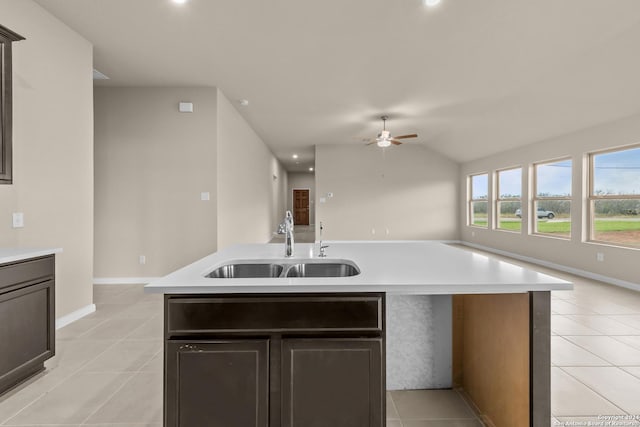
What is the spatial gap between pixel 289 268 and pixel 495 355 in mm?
1107

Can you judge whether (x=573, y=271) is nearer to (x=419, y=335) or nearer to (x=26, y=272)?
(x=419, y=335)

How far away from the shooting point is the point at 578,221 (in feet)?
17.2

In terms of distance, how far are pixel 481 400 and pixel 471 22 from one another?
3118 millimetres

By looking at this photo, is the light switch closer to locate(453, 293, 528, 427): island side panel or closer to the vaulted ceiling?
the vaulted ceiling

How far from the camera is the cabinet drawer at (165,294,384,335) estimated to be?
1245mm

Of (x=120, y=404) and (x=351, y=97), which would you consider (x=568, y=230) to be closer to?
(x=351, y=97)

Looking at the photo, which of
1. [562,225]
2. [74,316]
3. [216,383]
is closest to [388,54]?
[216,383]

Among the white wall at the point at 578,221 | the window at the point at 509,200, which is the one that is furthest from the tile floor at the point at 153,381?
the window at the point at 509,200

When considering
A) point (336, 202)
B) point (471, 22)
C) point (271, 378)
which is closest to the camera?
point (271, 378)

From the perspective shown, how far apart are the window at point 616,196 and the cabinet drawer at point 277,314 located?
16.9 ft

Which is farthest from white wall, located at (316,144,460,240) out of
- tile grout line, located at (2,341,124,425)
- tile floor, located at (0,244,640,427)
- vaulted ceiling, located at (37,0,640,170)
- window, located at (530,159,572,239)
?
tile grout line, located at (2,341,124,425)

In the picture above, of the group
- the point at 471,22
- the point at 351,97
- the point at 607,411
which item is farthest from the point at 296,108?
the point at 607,411

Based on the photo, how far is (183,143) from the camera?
4629mm

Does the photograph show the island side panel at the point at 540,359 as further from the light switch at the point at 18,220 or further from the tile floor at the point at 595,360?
the light switch at the point at 18,220
